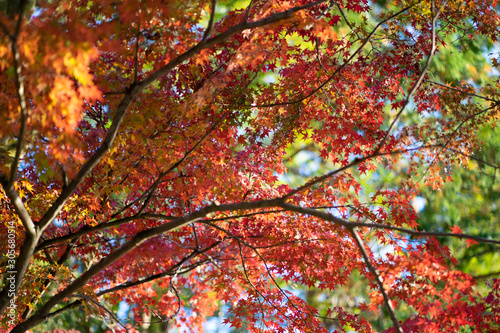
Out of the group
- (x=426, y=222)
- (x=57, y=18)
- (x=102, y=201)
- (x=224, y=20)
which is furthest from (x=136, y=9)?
(x=426, y=222)

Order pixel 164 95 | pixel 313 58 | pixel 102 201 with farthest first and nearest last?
1. pixel 313 58
2. pixel 102 201
3. pixel 164 95

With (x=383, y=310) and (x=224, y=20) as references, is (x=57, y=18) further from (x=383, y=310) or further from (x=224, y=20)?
(x=383, y=310)

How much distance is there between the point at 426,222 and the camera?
8727 mm

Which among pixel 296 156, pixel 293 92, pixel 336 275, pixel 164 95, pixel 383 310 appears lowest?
pixel 336 275

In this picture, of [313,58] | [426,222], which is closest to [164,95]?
[313,58]

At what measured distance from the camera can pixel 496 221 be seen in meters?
8.62

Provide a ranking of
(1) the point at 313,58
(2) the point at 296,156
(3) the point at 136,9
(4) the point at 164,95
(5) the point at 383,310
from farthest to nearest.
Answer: (2) the point at 296,156
(5) the point at 383,310
(1) the point at 313,58
(4) the point at 164,95
(3) the point at 136,9

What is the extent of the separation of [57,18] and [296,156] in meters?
9.64

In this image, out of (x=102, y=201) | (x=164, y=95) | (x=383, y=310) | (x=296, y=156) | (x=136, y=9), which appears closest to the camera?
(x=136, y=9)

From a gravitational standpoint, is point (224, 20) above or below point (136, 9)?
above

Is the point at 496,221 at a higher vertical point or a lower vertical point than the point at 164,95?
higher

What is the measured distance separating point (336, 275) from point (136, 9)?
11.0 ft

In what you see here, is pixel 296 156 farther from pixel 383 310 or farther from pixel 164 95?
pixel 164 95

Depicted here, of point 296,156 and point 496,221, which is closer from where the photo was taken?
point 496,221
